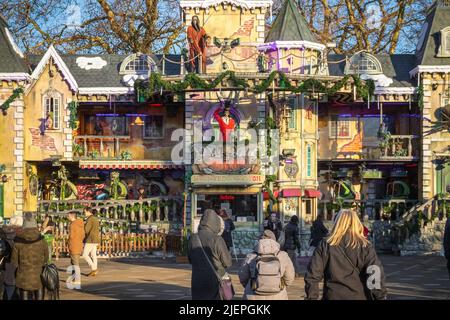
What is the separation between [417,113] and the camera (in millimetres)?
43000

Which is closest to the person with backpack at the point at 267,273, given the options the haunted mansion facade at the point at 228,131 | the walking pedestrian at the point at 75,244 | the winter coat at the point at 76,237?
the walking pedestrian at the point at 75,244

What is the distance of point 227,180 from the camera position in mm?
39250

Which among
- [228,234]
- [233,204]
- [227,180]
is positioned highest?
[227,180]

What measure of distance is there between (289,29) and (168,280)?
706 inches

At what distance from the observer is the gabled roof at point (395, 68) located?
42.7 meters

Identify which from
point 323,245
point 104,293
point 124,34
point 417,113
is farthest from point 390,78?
point 323,245

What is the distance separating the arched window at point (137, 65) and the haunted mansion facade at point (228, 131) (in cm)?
5

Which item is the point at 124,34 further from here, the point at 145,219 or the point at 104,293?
the point at 104,293

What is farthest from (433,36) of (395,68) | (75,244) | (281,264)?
A: (281,264)

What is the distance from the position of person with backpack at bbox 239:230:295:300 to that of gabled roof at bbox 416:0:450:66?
2904 cm

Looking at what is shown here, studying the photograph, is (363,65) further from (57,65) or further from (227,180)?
(57,65)

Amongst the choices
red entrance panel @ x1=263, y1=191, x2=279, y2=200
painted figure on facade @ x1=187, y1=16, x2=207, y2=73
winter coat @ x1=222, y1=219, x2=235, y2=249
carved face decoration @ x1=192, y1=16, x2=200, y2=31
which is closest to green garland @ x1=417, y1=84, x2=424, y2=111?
red entrance panel @ x1=263, y1=191, x2=279, y2=200

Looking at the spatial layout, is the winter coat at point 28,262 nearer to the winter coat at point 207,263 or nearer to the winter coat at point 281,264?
the winter coat at point 207,263

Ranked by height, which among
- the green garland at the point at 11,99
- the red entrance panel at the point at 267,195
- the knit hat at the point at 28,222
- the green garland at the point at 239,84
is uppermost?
the green garland at the point at 239,84
